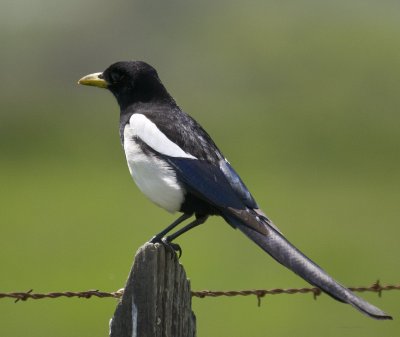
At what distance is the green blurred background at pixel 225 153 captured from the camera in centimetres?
1478

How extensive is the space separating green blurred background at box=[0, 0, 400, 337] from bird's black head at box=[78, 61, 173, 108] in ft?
18.3

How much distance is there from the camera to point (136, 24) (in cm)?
4275

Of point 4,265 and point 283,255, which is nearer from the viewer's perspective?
point 283,255

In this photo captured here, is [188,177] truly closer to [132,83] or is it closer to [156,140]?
[156,140]

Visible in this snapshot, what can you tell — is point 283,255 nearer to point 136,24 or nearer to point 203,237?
point 203,237

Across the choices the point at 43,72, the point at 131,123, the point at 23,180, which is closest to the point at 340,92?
the point at 43,72

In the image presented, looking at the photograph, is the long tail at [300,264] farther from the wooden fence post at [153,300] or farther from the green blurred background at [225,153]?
the green blurred background at [225,153]

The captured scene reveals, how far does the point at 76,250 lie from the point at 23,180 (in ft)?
17.8

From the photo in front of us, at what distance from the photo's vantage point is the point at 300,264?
5.85m

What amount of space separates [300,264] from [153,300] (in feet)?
2.70

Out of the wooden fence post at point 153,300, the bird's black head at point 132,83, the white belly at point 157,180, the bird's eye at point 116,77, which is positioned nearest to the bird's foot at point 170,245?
the wooden fence post at point 153,300

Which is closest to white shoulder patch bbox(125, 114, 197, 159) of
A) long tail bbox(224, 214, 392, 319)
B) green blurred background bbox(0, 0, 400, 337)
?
long tail bbox(224, 214, 392, 319)

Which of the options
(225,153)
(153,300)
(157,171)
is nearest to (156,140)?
(157,171)

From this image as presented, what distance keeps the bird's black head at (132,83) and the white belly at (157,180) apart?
67 cm
